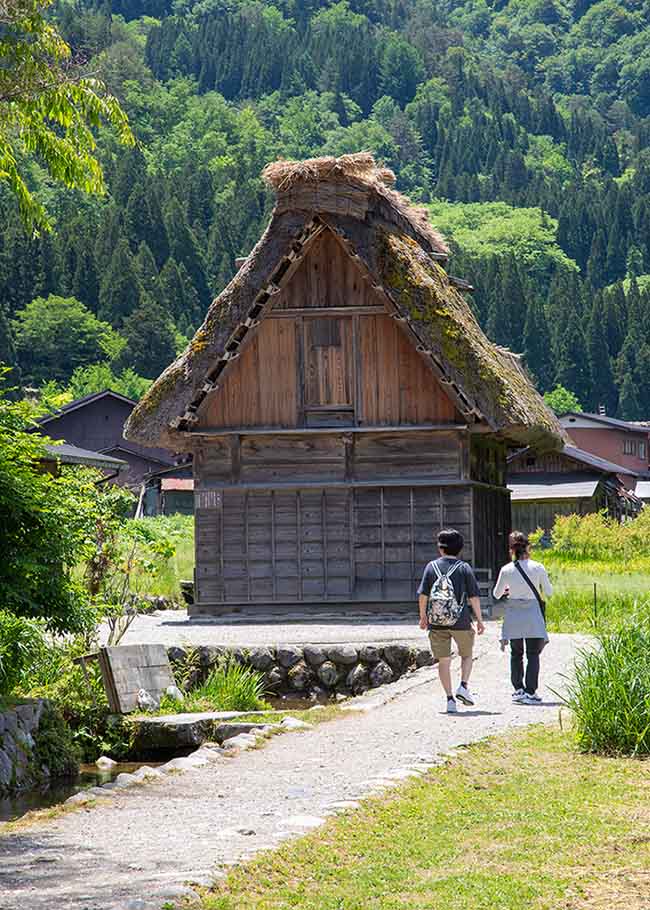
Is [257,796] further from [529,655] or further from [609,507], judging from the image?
[609,507]

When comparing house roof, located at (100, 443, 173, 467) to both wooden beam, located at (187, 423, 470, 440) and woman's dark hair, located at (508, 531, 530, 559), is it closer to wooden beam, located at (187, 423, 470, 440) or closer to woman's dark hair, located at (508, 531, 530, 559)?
wooden beam, located at (187, 423, 470, 440)

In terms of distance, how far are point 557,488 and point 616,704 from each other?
51137 mm

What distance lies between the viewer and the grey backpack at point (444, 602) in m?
13.1

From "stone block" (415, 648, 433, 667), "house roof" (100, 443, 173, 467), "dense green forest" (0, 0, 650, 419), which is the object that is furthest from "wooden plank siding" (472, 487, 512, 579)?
"dense green forest" (0, 0, 650, 419)

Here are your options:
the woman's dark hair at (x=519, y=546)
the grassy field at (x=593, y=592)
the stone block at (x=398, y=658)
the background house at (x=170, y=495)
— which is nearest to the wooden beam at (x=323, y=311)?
the grassy field at (x=593, y=592)

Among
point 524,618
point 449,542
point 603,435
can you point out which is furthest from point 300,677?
point 603,435

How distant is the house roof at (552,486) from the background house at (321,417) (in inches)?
1335

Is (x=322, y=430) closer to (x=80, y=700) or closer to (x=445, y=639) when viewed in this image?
(x=80, y=700)

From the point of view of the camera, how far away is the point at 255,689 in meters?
16.9

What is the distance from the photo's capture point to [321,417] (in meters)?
25.7

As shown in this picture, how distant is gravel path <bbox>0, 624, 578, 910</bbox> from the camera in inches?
272

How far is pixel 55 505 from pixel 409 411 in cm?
1315

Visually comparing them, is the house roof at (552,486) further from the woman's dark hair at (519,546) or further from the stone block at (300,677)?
the woman's dark hair at (519,546)

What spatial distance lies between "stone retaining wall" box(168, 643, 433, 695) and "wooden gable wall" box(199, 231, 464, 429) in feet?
24.3
